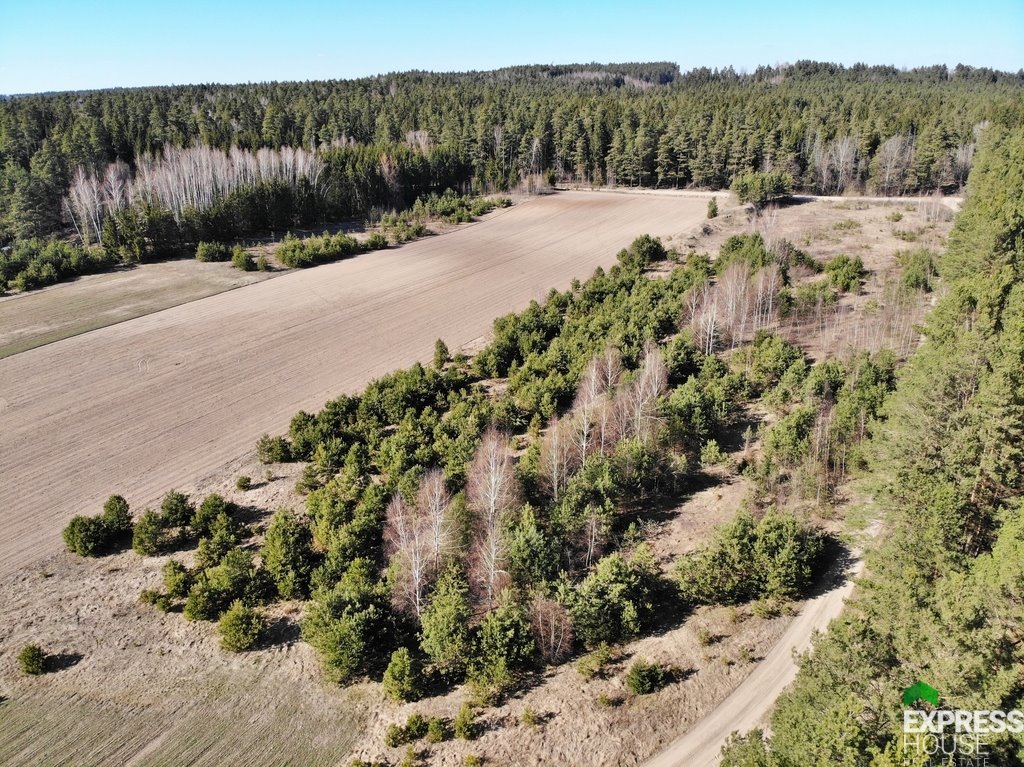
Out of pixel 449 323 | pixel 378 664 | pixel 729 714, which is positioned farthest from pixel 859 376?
pixel 449 323

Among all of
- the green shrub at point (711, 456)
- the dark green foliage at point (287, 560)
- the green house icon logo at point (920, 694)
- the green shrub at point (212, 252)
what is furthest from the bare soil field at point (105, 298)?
the green house icon logo at point (920, 694)

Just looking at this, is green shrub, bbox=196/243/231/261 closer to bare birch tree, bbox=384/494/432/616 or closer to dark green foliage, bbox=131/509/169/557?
dark green foliage, bbox=131/509/169/557

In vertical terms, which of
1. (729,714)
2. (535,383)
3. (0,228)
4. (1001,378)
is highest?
(0,228)

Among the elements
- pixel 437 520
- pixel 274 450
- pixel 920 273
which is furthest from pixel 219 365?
pixel 920 273

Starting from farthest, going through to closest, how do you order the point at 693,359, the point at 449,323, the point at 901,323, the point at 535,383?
the point at 449,323 → the point at 901,323 → the point at 693,359 → the point at 535,383

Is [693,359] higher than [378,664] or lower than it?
higher

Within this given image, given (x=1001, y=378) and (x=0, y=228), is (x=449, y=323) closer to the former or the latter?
(x=1001, y=378)

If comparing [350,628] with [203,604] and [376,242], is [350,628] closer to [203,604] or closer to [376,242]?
[203,604]
